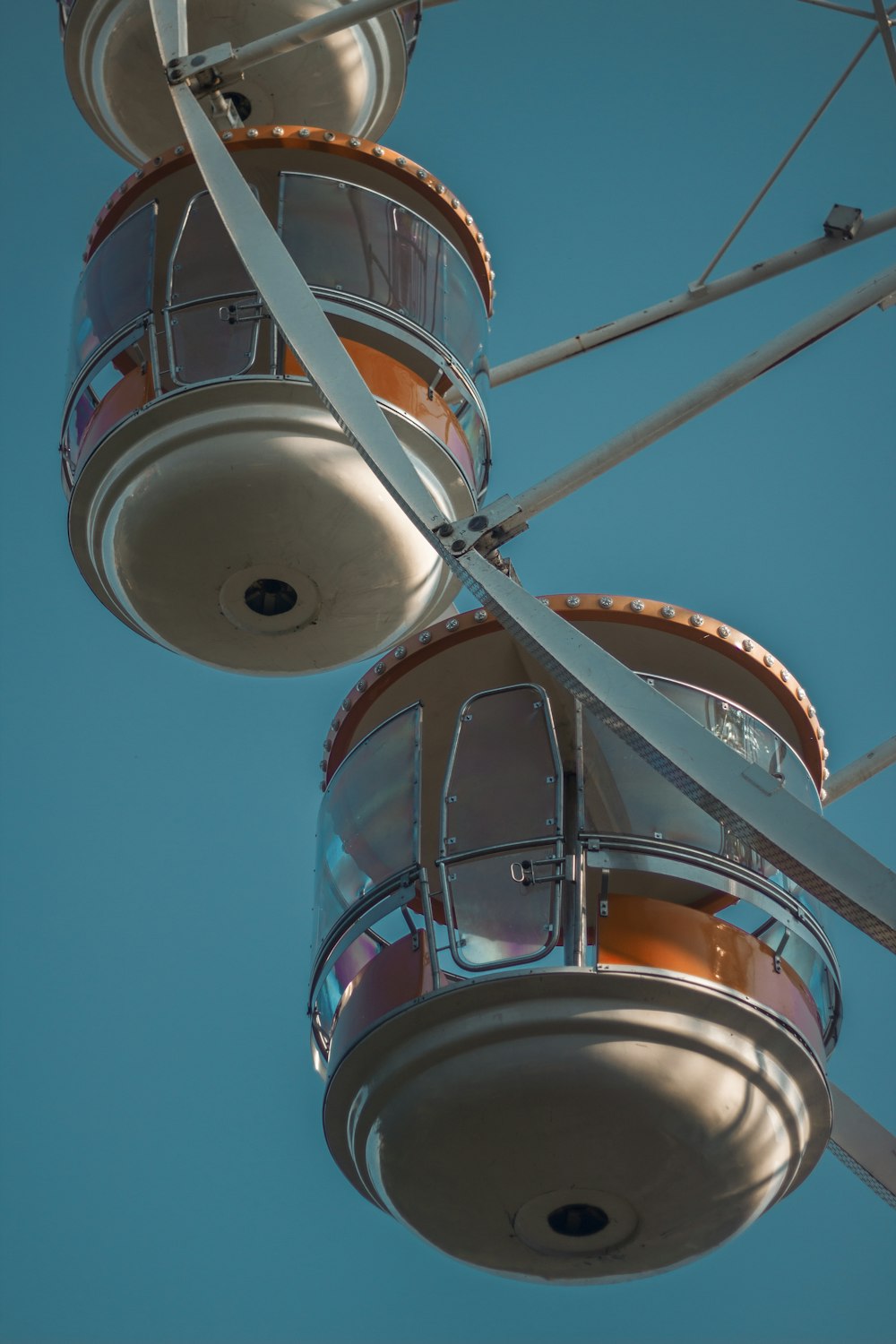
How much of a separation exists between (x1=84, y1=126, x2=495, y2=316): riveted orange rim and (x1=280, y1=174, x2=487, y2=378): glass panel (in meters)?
0.31

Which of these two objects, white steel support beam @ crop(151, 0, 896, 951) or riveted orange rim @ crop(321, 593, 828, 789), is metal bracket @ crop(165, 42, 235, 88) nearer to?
white steel support beam @ crop(151, 0, 896, 951)

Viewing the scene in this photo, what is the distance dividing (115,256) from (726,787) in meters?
9.18

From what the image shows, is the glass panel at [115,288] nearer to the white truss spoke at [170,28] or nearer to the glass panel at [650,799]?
the white truss spoke at [170,28]

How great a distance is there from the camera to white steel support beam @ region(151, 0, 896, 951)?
12.6 m

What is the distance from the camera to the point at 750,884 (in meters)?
14.6

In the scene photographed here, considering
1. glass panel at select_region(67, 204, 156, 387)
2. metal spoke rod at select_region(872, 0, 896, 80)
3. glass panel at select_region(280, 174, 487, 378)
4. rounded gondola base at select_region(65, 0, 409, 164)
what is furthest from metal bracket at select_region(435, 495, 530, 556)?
rounded gondola base at select_region(65, 0, 409, 164)

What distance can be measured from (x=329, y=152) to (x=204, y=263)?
157 centimetres

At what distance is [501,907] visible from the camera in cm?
1401

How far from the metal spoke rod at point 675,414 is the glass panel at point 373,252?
381 centimetres

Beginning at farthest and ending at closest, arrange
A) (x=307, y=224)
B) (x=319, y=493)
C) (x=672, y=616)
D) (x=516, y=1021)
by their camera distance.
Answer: (x=307, y=224), (x=319, y=493), (x=672, y=616), (x=516, y=1021)

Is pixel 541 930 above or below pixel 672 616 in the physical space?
below

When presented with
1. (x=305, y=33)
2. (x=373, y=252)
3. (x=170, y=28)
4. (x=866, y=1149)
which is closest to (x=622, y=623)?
(x=866, y=1149)

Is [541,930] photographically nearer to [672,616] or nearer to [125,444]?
[672,616]

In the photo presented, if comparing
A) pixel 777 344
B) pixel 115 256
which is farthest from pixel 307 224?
pixel 777 344
